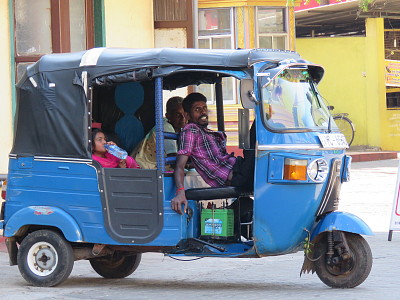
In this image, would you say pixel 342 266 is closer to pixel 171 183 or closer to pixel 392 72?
pixel 171 183

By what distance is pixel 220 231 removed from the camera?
321 inches

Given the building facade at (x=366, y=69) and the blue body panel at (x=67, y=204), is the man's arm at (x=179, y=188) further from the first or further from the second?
the building facade at (x=366, y=69)

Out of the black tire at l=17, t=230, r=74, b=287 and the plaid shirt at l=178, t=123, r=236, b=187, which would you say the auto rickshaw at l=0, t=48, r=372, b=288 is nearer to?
the black tire at l=17, t=230, r=74, b=287

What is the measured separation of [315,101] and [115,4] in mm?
5976

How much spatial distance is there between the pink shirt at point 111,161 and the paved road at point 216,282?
1.08 m

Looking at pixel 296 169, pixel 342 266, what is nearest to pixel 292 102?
pixel 296 169

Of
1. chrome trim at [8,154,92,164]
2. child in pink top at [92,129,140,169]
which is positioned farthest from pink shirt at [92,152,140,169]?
chrome trim at [8,154,92,164]

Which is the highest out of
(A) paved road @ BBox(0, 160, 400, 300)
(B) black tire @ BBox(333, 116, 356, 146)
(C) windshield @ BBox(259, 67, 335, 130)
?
(C) windshield @ BBox(259, 67, 335, 130)

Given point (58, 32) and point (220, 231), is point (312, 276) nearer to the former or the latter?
point (220, 231)

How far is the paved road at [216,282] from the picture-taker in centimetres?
791

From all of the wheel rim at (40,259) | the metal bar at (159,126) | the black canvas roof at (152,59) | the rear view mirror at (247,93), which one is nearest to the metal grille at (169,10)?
the black canvas roof at (152,59)

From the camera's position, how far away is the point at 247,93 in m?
7.84

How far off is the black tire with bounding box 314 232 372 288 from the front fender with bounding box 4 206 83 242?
6.78ft

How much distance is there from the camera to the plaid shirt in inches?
327
